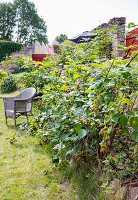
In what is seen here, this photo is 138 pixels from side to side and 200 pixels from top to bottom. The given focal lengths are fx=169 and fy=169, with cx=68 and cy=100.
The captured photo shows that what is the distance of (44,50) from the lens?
15.2m

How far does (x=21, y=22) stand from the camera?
29516mm

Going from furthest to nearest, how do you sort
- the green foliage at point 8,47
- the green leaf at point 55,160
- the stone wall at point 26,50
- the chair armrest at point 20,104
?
1. the stone wall at point 26,50
2. the green foliage at point 8,47
3. the chair armrest at point 20,104
4. the green leaf at point 55,160

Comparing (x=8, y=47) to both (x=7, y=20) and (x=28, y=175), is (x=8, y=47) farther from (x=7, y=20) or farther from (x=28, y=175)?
(x=28, y=175)

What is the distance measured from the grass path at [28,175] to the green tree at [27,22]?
30.5m

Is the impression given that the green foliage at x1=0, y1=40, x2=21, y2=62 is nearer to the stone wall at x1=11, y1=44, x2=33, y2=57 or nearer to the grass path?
the stone wall at x1=11, y1=44, x2=33, y2=57

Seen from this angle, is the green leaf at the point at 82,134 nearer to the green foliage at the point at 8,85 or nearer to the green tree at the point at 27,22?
the green foliage at the point at 8,85

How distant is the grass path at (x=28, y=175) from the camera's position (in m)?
1.73

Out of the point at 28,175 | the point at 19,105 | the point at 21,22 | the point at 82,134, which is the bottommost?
the point at 28,175

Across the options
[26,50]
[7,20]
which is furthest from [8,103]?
[7,20]

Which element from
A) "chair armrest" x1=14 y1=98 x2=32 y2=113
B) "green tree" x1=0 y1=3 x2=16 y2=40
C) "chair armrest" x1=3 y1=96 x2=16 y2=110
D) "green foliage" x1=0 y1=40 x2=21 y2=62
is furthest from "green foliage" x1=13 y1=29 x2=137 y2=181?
"green tree" x1=0 y1=3 x2=16 y2=40

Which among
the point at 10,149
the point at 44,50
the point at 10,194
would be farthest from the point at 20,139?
the point at 44,50

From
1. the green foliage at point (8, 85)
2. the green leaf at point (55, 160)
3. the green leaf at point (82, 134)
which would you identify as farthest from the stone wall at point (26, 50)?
the green leaf at point (82, 134)

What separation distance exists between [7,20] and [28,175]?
31.5m

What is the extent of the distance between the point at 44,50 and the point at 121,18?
9.10 meters
